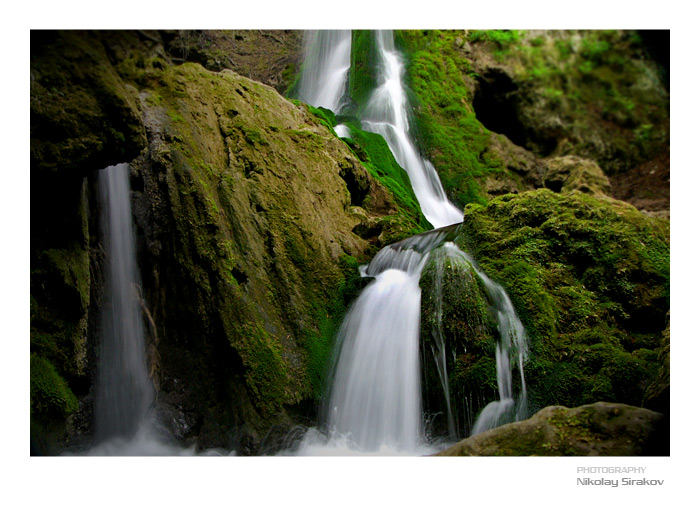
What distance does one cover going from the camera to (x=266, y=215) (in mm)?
5160

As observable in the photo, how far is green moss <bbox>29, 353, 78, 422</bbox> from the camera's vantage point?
13.1 ft

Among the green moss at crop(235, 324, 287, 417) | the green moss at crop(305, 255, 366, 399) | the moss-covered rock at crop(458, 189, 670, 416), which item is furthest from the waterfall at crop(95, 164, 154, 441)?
the moss-covered rock at crop(458, 189, 670, 416)

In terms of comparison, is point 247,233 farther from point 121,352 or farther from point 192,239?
point 121,352

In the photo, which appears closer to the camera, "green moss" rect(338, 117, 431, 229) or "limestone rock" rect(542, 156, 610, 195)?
"green moss" rect(338, 117, 431, 229)

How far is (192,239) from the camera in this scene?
472 cm

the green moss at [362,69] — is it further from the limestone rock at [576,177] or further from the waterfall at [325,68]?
the limestone rock at [576,177]

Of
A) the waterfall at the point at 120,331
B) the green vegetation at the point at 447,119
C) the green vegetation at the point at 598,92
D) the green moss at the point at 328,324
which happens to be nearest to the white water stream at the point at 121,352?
the waterfall at the point at 120,331

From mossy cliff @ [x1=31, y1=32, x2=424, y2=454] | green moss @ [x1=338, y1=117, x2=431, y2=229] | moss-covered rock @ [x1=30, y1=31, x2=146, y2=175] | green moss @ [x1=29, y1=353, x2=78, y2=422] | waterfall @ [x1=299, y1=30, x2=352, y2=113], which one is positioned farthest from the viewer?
green moss @ [x1=338, y1=117, x2=431, y2=229]

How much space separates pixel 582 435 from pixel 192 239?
3.53 meters

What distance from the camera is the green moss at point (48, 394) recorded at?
Result: 3982mm

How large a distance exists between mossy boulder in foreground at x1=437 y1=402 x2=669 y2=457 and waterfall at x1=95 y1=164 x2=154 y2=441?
291 centimetres

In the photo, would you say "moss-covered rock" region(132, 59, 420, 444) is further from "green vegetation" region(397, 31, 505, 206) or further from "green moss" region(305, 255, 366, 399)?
"green vegetation" region(397, 31, 505, 206)

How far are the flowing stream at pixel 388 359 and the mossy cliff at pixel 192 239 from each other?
0.26m
